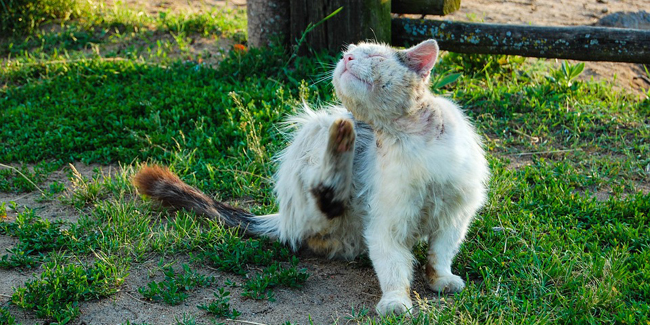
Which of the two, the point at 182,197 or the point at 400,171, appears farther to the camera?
the point at 182,197

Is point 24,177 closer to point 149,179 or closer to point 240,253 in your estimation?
point 149,179

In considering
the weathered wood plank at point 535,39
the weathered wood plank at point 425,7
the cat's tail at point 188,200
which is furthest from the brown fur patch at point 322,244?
the weathered wood plank at point 425,7

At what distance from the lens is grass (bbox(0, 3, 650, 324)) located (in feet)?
11.5

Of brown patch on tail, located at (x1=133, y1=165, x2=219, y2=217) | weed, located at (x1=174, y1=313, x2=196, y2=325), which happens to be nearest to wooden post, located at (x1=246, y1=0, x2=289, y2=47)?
brown patch on tail, located at (x1=133, y1=165, x2=219, y2=217)

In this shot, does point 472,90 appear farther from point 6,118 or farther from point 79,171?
point 6,118

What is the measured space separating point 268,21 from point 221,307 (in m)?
3.36

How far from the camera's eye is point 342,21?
5.84 meters

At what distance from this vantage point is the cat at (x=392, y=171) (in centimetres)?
335

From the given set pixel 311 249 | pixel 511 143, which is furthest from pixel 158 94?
pixel 511 143

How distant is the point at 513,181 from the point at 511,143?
0.79 m

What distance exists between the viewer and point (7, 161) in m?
5.20

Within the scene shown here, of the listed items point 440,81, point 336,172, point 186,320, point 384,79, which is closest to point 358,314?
point 336,172

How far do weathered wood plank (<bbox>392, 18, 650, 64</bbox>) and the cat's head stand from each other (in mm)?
2518

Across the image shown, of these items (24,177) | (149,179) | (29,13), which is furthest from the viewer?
(29,13)
